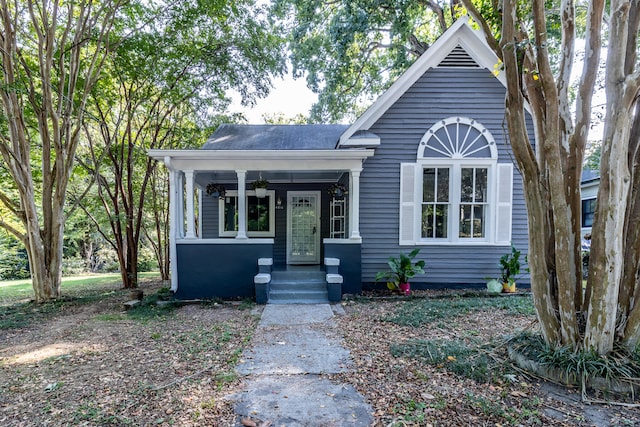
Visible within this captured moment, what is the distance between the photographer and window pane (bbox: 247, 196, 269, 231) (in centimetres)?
859

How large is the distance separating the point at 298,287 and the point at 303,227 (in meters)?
2.51

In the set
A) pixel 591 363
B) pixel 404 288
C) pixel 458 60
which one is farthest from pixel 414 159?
pixel 591 363

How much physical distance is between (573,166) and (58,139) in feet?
28.0

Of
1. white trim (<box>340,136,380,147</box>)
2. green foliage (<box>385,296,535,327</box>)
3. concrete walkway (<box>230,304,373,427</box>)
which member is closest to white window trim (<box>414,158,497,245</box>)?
white trim (<box>340,136,380,147</box>)

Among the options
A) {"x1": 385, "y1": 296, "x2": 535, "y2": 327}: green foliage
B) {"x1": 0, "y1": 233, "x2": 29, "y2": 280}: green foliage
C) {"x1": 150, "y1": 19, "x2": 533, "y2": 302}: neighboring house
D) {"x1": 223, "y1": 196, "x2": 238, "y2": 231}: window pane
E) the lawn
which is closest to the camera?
{"x1": 385, "y1": 296, "x2": 535, "y2": 327}: green foliage

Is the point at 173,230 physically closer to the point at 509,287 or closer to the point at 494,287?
the point at 494,287

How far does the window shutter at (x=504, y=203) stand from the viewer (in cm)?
664

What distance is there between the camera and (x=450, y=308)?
5.18 meters

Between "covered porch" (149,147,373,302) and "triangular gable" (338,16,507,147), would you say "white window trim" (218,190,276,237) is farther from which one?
"triangular gable" (338,16,507,147)

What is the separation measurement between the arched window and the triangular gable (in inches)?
40.3

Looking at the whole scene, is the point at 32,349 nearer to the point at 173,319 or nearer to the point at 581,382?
the point at 173,319

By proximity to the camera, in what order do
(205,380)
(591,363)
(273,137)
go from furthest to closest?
(273,137), (205,380), (591,363)

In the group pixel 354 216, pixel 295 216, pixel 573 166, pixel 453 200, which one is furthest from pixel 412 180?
pixel 573 166

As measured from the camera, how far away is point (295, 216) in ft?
28.1
